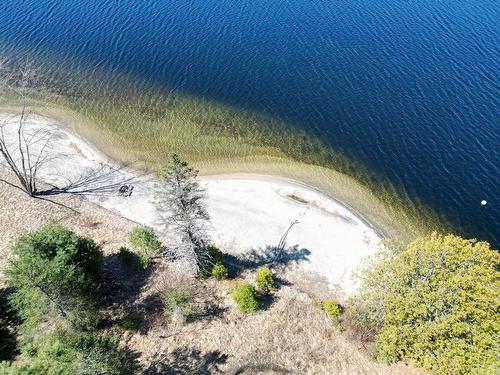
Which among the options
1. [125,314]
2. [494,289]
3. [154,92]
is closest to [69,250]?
[125,314]

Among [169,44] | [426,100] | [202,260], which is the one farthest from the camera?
[169,44]

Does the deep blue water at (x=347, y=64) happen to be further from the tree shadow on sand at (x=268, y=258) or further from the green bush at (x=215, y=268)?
the green bush at (x=215, y=268)

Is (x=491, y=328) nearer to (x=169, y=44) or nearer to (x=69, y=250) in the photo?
(x=69, y=250)

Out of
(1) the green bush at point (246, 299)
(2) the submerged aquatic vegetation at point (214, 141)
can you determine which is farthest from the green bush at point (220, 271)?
(2) the submerged aquatic vegetation at point (214, 141)

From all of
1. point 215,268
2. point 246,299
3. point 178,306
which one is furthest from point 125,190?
point 246,299

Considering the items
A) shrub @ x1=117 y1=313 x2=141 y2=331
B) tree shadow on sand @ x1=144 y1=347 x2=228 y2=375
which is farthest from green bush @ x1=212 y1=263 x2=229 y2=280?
shrub @ x1=117 y1=313 x2=141 y2=331

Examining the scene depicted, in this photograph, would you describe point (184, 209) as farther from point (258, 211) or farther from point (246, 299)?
point (258, 211)
